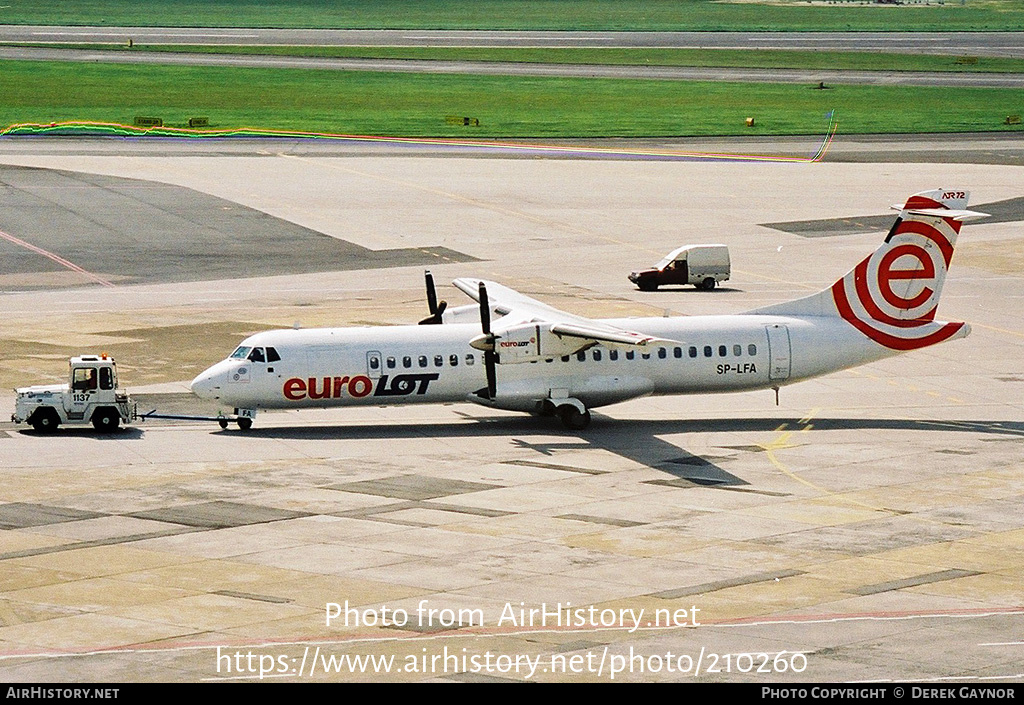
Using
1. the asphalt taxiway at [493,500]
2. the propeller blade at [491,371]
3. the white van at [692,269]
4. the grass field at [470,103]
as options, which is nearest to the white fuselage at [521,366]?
the asphalt taxiway at [493,500]

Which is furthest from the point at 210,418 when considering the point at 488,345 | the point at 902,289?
the point at 902,289

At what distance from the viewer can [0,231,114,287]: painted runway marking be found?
75.1m

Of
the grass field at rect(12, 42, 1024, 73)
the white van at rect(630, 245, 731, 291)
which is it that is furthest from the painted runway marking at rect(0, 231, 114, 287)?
the grass field at rect(12, 42, 1024, 73)

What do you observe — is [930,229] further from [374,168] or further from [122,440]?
[374,168]

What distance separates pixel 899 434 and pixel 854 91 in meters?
109

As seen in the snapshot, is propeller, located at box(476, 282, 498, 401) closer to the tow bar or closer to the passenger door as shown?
the tow bar

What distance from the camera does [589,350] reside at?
165 ft

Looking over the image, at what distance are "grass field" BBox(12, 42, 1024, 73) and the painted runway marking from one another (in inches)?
3721

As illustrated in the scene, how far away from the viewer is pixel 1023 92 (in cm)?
15250

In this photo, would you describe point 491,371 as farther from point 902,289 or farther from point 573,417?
point 902,289

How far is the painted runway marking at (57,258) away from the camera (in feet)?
246

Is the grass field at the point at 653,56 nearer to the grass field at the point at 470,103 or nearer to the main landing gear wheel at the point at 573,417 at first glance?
the grass field at the point at 470,103

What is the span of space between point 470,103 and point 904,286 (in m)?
92.5

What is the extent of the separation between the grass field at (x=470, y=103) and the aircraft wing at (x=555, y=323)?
7333cm
